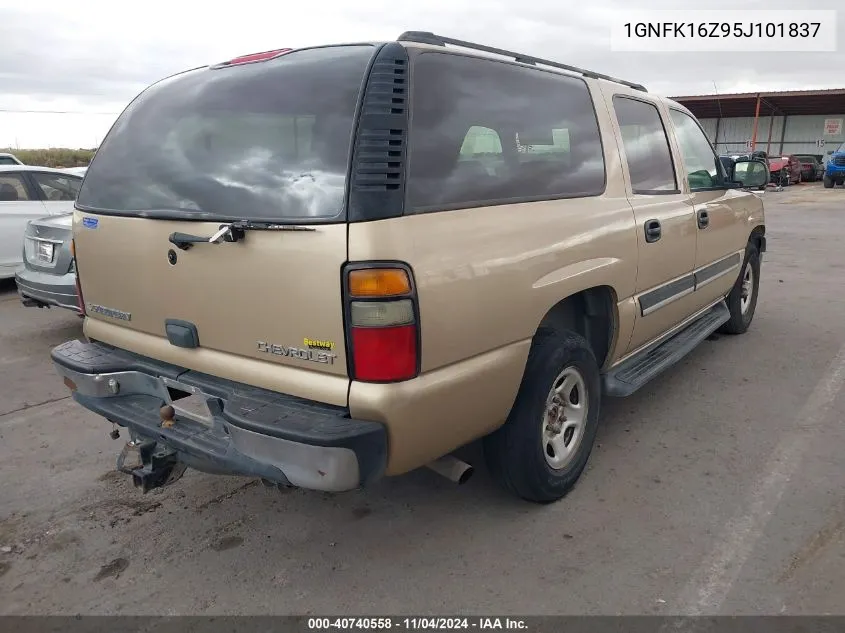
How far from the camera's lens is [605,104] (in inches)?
136

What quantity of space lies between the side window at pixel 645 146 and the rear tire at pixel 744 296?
5.91 ft

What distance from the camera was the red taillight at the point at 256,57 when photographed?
2.68m

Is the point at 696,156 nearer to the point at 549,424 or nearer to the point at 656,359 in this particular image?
the point at 656,359

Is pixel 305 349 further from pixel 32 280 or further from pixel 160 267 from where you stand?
pixel 32 280

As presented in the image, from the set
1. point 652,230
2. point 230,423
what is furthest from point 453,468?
point 652,230

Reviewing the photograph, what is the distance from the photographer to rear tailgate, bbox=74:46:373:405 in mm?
2217

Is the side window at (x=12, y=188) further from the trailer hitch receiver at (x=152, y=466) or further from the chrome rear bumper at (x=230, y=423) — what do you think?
the trailer hitch receiver at (x=152, y=466)

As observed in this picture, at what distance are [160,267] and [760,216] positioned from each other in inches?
194

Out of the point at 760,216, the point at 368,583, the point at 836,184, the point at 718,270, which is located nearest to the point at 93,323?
the point at 368,583

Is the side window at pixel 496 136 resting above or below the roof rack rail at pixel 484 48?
below

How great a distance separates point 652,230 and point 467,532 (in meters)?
1.88

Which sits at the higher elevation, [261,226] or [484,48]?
[484,48]

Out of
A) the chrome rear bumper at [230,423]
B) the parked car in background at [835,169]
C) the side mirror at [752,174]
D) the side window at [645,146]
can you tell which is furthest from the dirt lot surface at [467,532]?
the parked car in background at [835,169]

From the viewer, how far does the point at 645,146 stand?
3840mm
